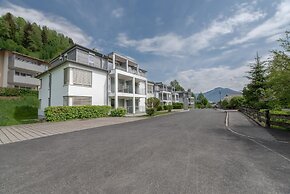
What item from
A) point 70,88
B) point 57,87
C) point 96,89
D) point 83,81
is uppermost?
point 83,81

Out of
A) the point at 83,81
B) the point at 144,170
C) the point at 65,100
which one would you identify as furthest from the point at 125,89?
the point at 144,170

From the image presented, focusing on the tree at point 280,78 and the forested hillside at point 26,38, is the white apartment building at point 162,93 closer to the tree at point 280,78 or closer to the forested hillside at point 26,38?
the forested hillside at point 26,38

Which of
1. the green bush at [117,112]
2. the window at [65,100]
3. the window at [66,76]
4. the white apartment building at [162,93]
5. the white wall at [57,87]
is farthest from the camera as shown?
the white apartment building at [162,93]

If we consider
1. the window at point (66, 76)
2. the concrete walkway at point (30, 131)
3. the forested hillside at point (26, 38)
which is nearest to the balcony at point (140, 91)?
the window at point (66, 76)

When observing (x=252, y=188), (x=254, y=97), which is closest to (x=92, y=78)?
(x=252, y=188)

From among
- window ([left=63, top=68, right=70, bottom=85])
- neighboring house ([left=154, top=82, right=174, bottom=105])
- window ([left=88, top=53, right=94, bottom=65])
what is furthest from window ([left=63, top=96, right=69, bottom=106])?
neighboring house ([left=154, top=82, right=174, bottom=105])

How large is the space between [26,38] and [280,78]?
62.0 m

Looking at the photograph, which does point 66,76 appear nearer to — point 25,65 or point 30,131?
point 30,131

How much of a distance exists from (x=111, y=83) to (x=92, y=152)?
744 inches

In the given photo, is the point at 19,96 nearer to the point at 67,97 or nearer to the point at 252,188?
the point at 67,97

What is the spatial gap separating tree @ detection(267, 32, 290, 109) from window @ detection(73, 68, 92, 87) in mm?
18520

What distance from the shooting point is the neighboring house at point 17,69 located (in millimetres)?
29484

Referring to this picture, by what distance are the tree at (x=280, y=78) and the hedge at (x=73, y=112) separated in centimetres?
1730

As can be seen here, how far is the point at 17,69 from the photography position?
103ft
